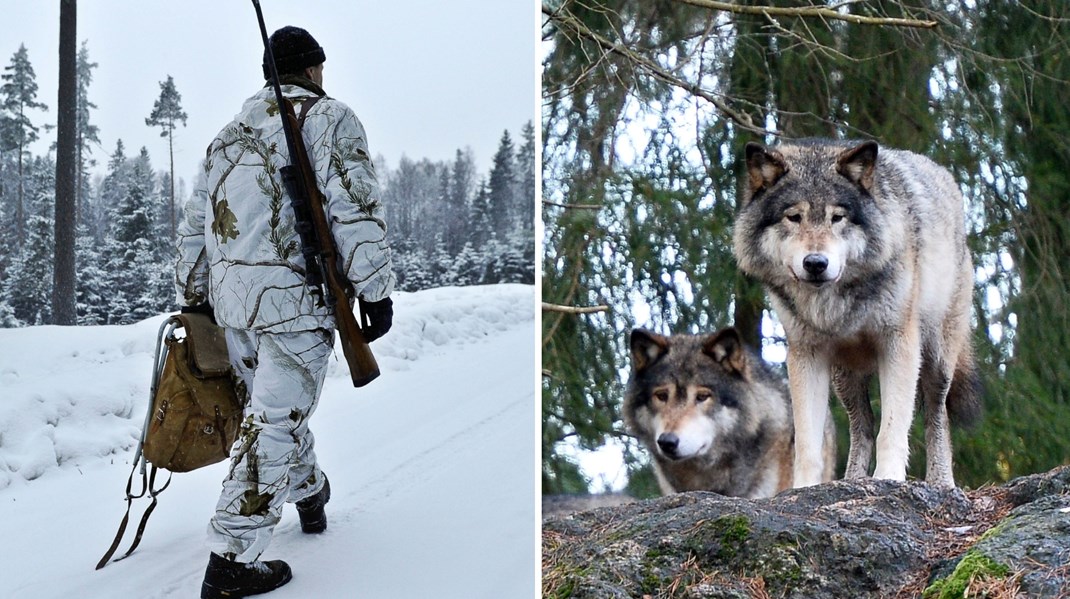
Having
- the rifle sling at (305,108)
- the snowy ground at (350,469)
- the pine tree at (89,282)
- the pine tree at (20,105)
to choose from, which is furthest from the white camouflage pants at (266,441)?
the pine tree at (20,105)

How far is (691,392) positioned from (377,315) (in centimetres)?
94

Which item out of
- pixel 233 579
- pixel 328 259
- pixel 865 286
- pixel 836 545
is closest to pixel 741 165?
pixel 865 286

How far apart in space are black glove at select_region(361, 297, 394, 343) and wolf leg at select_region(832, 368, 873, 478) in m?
1.27

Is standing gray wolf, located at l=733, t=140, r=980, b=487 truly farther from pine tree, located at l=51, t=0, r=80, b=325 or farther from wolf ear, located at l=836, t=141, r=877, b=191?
pine tree, located at l=51, t=0, r=80, b=325

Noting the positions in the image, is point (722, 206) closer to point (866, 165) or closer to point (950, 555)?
point (866, 165)

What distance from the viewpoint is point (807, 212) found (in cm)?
282

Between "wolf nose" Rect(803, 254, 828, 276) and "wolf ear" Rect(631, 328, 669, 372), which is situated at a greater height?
"wolf nose" Rect(803, 254, 828, 276)

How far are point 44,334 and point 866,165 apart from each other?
2.49 m

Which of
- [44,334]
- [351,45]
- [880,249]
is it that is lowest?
[44,334]

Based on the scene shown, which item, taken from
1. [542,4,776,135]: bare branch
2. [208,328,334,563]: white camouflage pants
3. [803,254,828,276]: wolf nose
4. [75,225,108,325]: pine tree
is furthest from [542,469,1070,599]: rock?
[75,225,108,325]: pine tree

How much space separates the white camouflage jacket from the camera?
258cm

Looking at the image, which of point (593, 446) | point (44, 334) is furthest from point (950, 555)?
point (44, 334)

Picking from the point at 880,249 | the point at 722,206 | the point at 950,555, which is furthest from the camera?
the point at 722,206

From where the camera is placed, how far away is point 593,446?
307cm
